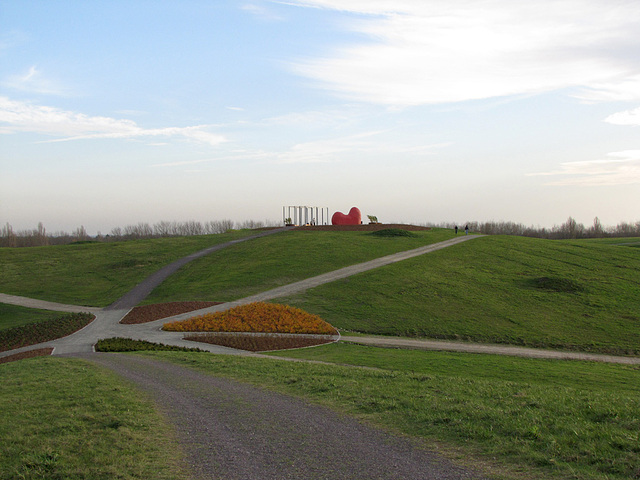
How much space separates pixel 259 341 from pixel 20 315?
1618cm

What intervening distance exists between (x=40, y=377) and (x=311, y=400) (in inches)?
292

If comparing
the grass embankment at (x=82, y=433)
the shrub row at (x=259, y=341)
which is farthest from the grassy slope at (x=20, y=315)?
the grass embankment at (x=82, y=433)

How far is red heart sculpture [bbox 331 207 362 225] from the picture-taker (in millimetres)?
58781

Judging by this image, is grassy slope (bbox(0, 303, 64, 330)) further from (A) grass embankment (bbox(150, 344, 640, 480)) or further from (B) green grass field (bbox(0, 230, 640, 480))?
(A) grass embankment (bbox(150, 344, 640, 480))

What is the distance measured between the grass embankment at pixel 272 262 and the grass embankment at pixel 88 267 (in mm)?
3856

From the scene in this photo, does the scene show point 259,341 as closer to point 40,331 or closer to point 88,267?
point 40,331

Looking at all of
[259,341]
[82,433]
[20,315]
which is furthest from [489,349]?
[20,315]

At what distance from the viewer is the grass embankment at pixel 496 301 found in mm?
23031

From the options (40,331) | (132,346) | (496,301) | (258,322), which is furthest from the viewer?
(496,301)

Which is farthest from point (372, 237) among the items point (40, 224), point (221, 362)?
point (40, 224)

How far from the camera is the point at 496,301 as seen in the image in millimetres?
28062

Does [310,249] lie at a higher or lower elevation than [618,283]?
higher

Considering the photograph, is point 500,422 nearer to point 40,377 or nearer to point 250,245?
point 40,377

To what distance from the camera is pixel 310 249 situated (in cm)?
4116
